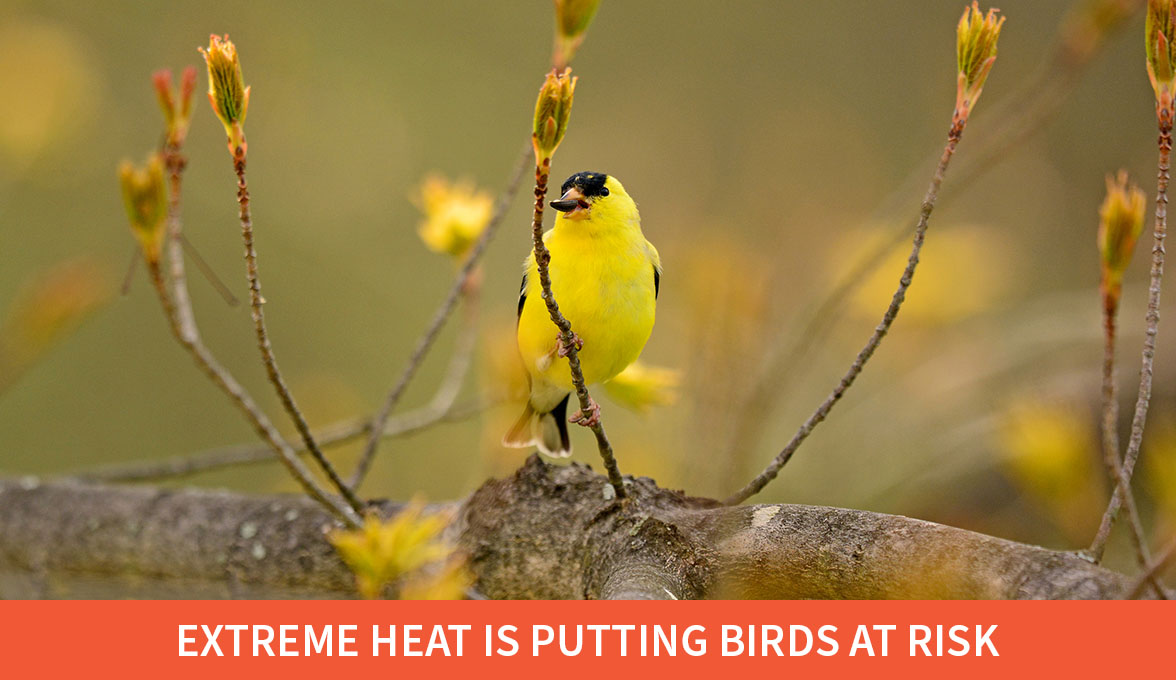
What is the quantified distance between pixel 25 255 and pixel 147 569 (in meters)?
3.22

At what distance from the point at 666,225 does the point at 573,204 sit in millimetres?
1581

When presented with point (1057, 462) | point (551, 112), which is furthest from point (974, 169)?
point (551, 112)

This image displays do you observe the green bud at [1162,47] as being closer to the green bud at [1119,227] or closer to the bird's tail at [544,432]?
the green bud at [1119,227]

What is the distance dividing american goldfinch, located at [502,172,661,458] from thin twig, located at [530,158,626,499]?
280mm

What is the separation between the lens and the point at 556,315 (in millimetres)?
1142

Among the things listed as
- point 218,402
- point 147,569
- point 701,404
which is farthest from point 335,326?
point 701,404

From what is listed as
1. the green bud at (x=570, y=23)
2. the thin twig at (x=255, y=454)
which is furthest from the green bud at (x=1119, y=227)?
the thin twig at (x=255, y=454)

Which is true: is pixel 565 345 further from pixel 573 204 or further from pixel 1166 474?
pixel 1166 474

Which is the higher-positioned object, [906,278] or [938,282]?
[938,282]

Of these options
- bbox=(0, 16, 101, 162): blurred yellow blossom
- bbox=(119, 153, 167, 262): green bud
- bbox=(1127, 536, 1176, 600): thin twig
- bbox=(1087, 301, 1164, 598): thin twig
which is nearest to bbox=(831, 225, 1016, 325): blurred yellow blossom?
bbox=(1087, 301, 1164, 598): thin twig

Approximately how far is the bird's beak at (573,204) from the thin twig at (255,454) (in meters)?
0.54

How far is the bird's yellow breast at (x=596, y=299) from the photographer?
1.69 meters

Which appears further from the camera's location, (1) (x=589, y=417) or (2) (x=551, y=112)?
(1) (x=589, y=417)

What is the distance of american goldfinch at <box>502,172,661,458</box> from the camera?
169 cm
